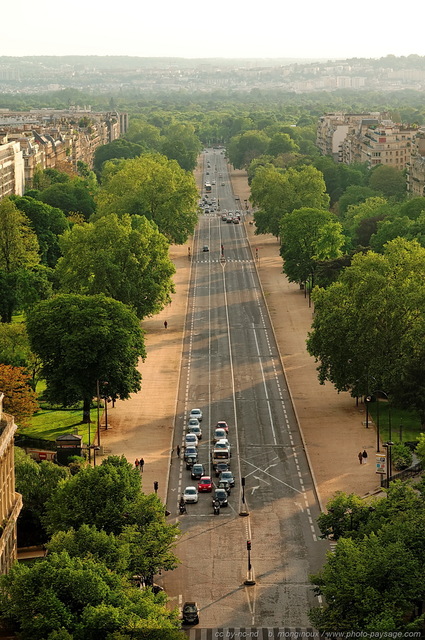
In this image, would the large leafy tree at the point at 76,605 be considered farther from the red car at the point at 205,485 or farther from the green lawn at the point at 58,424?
the green lawn at the point at 58,424

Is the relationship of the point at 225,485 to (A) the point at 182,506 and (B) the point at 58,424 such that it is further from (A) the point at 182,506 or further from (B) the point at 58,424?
(B) the point at 58,424

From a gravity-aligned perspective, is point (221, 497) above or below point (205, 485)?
above

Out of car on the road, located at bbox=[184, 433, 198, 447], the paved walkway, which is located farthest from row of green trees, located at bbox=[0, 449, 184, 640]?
car on the road, located at bbox=[184, 433, 198, 447]

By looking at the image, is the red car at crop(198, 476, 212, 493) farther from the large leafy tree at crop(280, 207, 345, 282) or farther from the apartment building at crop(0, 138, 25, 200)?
the apartment building at crop(0, 138, 25, 200)

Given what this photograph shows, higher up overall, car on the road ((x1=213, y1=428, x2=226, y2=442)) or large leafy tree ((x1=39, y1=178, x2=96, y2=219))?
large leafy tree ((x1=39, y1=178, x2=96, y2=219))

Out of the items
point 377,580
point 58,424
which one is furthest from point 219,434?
point 377,580

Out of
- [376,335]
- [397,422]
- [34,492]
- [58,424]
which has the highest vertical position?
[376,335]

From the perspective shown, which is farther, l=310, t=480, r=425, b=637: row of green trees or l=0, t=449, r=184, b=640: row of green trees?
l=310, t=480, r=425, b=637: row of green trees
